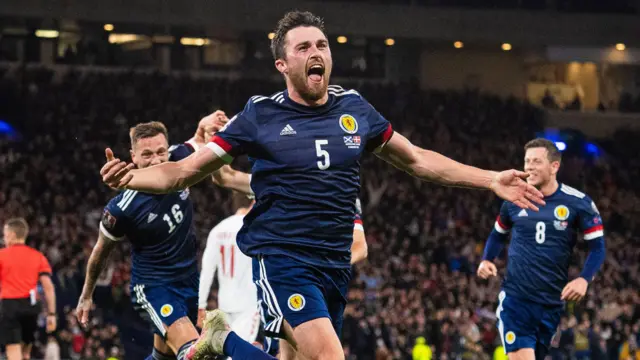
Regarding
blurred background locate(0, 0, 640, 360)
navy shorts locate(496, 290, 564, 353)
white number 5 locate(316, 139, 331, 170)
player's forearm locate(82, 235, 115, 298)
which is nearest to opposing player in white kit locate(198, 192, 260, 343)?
player's forearm locate(82, 235, 115, 298)

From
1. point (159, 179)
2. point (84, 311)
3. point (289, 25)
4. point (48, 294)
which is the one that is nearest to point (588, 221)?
point (84, 311)

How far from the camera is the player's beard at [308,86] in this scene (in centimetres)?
600

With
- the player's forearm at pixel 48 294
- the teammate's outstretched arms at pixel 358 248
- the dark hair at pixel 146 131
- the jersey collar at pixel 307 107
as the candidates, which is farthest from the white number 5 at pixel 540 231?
the player's forearm at pixel 48 294

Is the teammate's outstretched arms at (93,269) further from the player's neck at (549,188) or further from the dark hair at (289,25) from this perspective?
the player's neck at (549,188)

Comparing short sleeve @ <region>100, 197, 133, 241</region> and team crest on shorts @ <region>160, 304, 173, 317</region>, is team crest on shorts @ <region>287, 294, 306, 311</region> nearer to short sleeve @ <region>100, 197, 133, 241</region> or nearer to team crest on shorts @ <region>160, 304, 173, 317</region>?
team crest on shorts @ <region>160, 304, 173, 317</region>

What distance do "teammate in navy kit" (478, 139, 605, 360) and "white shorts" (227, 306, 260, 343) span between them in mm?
2333

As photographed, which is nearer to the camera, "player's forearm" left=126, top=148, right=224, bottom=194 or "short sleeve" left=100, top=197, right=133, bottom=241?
"player's forearm" left=126, top=148, right=224, bottom=194

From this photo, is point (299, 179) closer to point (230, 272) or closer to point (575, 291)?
point (575, 291)

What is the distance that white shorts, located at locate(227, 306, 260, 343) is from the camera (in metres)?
10.8

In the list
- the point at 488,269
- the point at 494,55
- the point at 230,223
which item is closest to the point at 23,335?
the point at 230,223

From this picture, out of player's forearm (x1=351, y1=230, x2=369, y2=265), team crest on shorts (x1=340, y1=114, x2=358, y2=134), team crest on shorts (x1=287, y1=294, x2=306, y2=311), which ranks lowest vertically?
team crest on shorts (x1=287, y1=294, x2=306, y2=311)

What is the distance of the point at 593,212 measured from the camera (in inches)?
393

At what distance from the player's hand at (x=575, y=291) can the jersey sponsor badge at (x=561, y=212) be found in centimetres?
72

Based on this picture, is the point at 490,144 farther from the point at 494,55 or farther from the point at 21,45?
the point at 21,45
